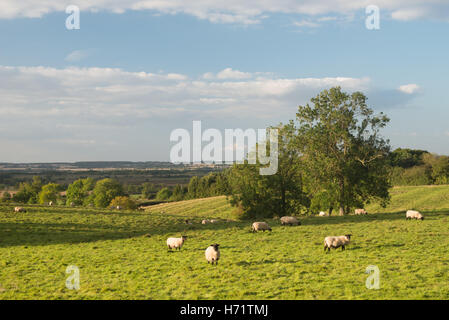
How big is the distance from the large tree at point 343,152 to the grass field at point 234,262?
860 cm

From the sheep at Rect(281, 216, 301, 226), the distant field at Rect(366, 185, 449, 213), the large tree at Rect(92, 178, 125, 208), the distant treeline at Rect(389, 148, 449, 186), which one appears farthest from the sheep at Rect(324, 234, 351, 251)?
the large tree at Rect(92, 178, 125, 208)

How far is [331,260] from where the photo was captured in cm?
1941

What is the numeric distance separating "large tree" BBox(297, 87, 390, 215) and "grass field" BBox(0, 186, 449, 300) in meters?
8.60

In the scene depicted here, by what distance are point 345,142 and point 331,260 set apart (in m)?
30.0

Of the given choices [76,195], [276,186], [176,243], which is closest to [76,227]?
[176,243]

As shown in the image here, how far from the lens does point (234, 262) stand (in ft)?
65.5

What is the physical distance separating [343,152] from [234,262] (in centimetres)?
3229

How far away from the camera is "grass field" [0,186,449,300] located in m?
14.6

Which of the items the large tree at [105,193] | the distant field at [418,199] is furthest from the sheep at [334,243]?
the large tree at [105,193]

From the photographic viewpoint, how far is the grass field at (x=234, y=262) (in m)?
14.6

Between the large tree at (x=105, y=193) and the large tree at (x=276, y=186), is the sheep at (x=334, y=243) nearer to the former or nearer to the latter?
the large tree at (x=276, y=186)

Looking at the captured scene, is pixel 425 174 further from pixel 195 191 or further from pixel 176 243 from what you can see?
pixel 176 243

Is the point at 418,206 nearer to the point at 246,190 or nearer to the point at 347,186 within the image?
the point at 347,186
